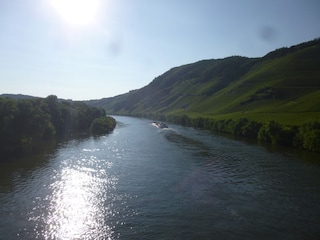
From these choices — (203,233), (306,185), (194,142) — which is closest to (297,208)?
(306,185)

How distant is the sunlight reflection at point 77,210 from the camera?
93.4 feet

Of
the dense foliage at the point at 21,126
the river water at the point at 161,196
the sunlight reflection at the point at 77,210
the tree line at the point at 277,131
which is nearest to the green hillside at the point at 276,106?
the tree line at the point at 277,131

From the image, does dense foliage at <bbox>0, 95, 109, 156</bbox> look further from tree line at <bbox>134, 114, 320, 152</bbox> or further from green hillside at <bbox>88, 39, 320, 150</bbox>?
green hillside at <bbox>88, 39, 320, 150</bbox>

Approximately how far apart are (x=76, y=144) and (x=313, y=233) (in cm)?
6424

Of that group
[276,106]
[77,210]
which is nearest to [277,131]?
[276,106]

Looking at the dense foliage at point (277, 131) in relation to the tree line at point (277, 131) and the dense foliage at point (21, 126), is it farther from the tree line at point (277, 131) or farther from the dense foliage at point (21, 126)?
the dense foliage at point (21, 126)

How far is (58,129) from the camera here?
349ft

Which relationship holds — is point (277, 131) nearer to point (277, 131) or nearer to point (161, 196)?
point (277, 131)

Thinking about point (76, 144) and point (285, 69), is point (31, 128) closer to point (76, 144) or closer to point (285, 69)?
point (76, 144)

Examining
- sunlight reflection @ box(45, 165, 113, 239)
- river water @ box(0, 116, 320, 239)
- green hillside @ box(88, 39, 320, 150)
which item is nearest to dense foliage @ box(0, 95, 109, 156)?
river water @ box(0, 116, 320, 239)

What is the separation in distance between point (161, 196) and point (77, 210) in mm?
9823

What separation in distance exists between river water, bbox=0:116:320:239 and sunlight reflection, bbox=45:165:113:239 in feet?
0.29

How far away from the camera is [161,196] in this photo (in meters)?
37.8

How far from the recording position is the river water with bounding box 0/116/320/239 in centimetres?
2883
